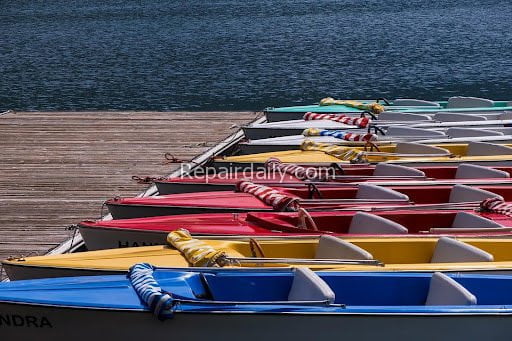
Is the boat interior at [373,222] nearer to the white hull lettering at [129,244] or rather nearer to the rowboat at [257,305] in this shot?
the white hull lettering at [129,244]

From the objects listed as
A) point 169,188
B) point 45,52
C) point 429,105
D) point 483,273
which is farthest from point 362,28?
point 483,273

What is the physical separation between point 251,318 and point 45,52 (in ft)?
107

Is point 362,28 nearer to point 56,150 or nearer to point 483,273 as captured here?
point 56,150

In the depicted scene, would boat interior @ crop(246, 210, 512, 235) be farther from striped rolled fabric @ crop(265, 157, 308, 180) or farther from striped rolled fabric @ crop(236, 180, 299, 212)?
striped rolled fabric @ crop(265, 157, 308, 180)

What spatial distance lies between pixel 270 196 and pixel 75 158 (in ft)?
16.9

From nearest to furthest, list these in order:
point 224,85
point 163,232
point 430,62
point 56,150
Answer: point 163,232, point 56,150, point 224,85, point 430,62

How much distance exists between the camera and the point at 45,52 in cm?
3728

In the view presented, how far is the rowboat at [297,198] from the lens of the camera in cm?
928

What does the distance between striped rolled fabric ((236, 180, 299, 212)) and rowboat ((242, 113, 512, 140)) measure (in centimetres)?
349

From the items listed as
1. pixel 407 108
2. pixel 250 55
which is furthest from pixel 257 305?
pixel 250 55

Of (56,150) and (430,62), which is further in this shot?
(430,62)

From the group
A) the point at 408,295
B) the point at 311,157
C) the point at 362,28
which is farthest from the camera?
the point at 362,28

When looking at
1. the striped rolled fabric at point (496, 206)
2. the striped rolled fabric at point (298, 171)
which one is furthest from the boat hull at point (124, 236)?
the striped rolled fabric at point (298, 171)

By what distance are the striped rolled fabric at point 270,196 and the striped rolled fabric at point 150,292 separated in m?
2.56
